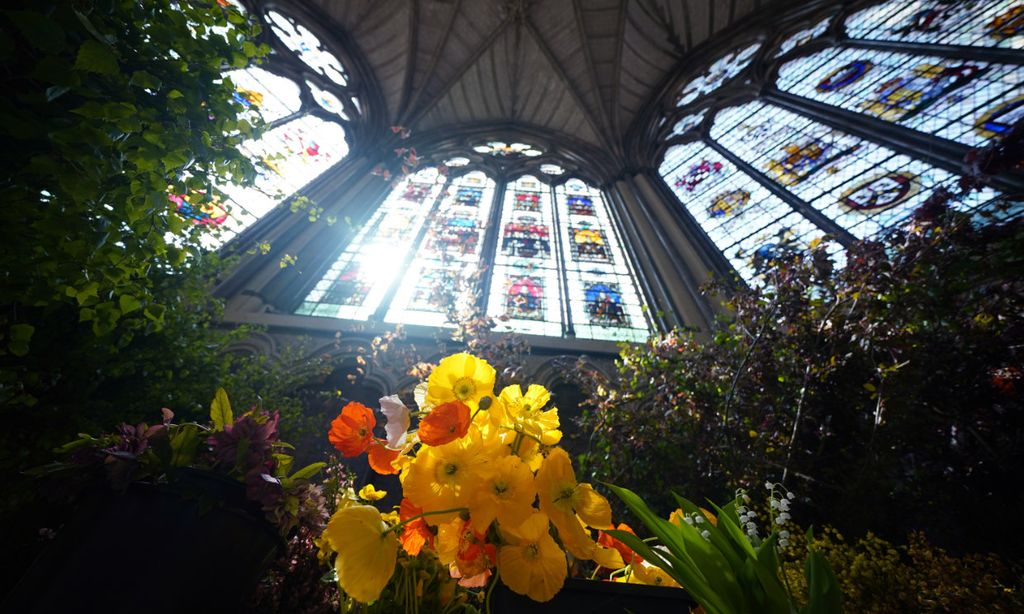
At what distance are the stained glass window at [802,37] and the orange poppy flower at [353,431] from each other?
37.8 ft

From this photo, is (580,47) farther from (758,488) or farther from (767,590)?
(767,590)

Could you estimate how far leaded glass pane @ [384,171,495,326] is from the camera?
4191 mm

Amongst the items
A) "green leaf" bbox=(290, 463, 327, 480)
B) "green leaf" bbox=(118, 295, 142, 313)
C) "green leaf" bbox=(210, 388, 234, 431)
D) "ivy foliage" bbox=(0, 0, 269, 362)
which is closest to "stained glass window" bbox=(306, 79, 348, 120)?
"ivy foliage" bbox=(0, 0, 269, 362)

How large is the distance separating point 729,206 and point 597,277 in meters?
2.66

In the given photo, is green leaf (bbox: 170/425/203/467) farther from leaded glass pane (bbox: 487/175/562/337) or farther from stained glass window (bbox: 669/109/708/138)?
stained glass window (bbox: 669/109/708/138)

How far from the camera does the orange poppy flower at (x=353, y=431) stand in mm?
674

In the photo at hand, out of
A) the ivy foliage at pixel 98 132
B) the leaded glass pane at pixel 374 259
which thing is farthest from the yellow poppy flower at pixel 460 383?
the leaded glass pane at pixel 374 259

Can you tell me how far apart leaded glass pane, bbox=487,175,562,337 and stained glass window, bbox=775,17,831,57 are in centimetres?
620

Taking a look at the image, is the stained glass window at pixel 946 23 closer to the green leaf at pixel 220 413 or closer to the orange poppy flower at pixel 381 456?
the orange poppy flower at pixel 381 456

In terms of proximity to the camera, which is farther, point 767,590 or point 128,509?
point 128,509

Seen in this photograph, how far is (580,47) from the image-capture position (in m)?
→ 10.6

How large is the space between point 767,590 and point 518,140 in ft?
40.3

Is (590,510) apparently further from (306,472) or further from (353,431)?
(306,472)

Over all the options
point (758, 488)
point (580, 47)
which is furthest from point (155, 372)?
point (580, 47)
